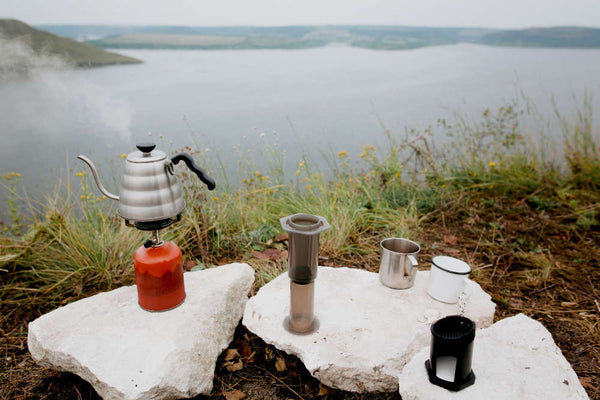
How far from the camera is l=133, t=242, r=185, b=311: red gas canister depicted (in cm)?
182

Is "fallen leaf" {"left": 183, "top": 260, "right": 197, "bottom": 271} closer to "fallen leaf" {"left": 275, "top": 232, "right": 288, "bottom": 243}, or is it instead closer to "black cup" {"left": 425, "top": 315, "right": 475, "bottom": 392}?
"fallen leaf" {"left": 275, "top": 232, "right": 288, "bottom": 243}

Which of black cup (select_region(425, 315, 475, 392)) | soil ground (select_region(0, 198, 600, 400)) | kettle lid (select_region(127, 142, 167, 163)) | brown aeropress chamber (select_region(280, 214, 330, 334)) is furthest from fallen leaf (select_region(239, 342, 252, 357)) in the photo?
kettle lid (select_region(127, 142, 167, 163))

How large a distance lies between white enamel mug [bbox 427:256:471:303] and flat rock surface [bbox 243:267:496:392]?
0.14 feet

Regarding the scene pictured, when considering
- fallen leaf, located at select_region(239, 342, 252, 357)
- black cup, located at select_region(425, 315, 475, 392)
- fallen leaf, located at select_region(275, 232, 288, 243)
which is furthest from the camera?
fallen leaf, located at select_region(275, 232, 288, 243)

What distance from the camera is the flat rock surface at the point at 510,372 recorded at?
1.45m

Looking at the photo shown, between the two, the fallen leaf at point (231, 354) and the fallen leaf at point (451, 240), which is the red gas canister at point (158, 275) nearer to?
the fallen leaf at point (231, 354)

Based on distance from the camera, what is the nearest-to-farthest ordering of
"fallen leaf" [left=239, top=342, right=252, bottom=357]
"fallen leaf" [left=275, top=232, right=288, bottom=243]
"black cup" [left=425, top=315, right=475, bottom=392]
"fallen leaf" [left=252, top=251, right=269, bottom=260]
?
"black cup" [left=425, top=315, right=475, bottom=392] < "fallen leaf" [left=239, top=342, right=252, bottom=357] < "fallen leaf" [left=252, top=251, right=269, bottom=260] < "fallen leaf" [left=275, top=232, right=288, bottom=243]

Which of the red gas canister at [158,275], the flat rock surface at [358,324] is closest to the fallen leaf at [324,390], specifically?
the flat rock surface at [358,324]

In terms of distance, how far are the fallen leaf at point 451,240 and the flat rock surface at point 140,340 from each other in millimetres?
1865

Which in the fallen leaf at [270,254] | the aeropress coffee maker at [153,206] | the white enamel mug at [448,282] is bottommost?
the fallen leaf at [270,254]

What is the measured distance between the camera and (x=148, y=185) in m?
Answer: 1.63

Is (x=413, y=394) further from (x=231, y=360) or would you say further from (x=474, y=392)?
(x=231, y=360)

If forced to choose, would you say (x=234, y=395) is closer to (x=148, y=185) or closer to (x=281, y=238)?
(x=148, y=185)

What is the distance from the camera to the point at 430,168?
416 centimetres
